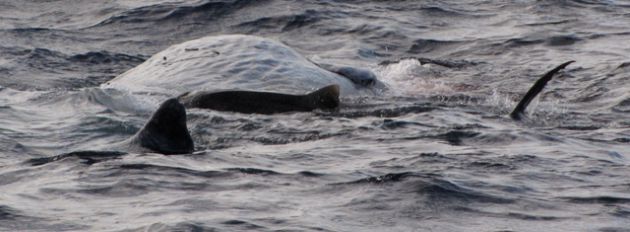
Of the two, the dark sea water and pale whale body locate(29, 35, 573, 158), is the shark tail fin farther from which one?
the dark sea water

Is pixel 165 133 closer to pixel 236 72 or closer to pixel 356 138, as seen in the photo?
pixel 356 138

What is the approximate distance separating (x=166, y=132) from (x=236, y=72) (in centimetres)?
310

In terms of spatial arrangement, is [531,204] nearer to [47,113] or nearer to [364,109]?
[364,109]

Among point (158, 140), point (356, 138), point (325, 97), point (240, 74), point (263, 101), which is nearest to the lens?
point (158, 140)

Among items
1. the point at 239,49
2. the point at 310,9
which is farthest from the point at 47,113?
the point at 310,9

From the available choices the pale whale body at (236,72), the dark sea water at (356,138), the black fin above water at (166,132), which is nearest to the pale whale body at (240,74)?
Answer: the pale whale body at (236,72)

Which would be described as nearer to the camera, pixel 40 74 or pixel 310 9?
pixel 40 74

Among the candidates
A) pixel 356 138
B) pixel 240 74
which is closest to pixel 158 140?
pixel 356 138

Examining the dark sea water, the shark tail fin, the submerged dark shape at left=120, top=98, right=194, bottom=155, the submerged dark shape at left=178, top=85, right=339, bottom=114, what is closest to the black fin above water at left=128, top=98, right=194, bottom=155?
the submerged dark shape at left=120, top=98, right=194, bottom=155

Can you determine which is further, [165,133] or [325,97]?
[325,97]

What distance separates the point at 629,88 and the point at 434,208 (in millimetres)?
5424

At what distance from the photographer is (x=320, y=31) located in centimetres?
1555

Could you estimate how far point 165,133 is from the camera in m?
7.57

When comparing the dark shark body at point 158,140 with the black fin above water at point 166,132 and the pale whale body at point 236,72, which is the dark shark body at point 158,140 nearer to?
the black fin above water at point 166,132
